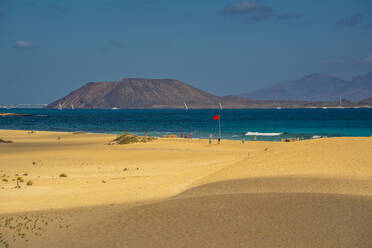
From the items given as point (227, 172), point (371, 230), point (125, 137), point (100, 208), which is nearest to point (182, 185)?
point (227, 172)

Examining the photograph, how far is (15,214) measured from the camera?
577 inches

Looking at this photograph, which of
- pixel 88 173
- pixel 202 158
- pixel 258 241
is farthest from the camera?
pixel 202 158

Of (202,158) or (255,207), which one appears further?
(202,158)

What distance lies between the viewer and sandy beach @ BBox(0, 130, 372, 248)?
11258 millimetres

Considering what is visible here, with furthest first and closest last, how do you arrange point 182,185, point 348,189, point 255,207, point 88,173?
point 88,173 < point 182,185 < point 348,189 < point 255,207

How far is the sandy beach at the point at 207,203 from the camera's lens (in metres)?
11.3

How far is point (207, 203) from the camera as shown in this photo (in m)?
14.9

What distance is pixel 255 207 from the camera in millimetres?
13945

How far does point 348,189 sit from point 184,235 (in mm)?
7837

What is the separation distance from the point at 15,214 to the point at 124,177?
9408 millimetres

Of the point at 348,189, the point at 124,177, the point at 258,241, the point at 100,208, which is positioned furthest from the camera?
the point at 124,177

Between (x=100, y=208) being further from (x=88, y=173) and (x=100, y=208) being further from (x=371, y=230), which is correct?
(x=88, y=173)

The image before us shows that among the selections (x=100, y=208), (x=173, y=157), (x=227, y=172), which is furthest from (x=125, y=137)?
(x=100, y=208)

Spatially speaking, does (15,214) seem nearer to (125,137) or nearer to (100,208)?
(100,208)
